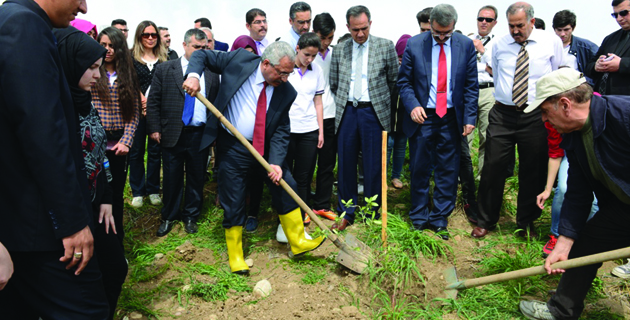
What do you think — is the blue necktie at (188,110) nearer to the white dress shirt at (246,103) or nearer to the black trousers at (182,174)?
the black trousers at (182,174)

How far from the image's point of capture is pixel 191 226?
5012 millimetres

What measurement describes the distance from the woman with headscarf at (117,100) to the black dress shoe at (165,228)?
0.96 m

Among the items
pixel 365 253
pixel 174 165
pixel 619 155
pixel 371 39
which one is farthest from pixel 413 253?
pixel 174 165

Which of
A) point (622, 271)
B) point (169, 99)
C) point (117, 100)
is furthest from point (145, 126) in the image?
point (622, 271)

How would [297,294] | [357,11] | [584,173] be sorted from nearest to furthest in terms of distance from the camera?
1. [584,173]
2. [297,294]
3. [357,11]

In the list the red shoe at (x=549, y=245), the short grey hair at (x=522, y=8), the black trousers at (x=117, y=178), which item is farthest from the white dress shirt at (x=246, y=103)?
the red shoe at (x=549, y=245)

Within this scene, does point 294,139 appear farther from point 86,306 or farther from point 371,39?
point 86,306

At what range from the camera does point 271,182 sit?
13.8 ft

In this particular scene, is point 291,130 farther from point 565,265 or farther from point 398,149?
point 565,265

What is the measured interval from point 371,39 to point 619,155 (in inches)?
110

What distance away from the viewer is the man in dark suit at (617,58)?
4.62 metres

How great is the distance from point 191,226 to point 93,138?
97.0 inches

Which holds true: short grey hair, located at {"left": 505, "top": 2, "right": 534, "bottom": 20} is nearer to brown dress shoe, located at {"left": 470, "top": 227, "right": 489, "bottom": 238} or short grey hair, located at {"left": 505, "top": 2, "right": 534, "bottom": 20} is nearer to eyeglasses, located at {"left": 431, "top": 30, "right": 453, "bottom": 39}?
eyeglasses, located at {"left": 431, "top": 30, "right": 453, "bottom": 39}

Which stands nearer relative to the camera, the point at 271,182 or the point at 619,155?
the point at 619,155
